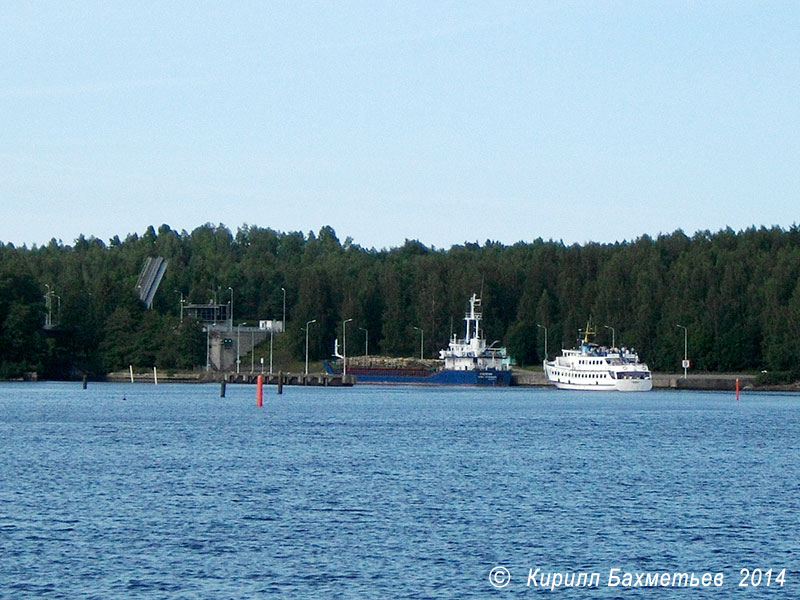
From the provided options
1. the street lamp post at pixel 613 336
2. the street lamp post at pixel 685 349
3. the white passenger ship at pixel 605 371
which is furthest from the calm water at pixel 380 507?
the street lamp post at pixel 613 336

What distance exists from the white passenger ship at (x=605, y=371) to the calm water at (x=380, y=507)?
52838 millimetres

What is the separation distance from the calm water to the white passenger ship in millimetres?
52838

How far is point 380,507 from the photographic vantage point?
3581 centimetres

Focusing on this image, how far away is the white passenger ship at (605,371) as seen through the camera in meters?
123

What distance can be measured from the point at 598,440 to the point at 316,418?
20.3 meters

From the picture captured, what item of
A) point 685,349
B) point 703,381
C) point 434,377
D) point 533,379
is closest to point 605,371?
point 685,349

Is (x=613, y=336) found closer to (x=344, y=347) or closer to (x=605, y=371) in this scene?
(x=605, y=371)

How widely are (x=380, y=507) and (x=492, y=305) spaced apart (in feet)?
407

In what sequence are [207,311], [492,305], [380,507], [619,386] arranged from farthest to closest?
[207,311], [492,305], [619,386], [380,507]

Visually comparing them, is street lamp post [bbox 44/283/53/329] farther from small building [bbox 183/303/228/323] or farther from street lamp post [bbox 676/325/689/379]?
street lamp post [bbox 676/325/689/379]

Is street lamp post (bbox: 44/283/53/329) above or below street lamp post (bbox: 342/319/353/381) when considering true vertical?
above

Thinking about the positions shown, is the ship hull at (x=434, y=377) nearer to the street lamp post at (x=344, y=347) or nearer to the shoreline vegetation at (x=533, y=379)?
the street lamp post at (x=344, y=347)

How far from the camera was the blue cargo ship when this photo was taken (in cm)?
13812

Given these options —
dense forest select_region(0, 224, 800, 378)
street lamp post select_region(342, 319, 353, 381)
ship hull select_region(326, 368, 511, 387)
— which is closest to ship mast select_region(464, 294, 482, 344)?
ship hull select_region(326, 368, 511, 387)
